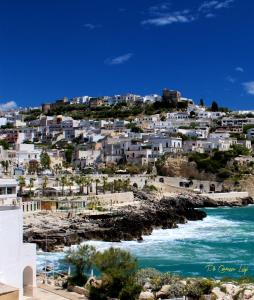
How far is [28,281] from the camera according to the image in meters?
16.0

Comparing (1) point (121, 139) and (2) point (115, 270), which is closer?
(2) point (115, 270)

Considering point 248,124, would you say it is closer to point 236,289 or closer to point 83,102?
point 83,102

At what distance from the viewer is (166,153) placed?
307 feet

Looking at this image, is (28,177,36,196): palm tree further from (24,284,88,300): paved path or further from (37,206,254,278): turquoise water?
(24,284,88,300): paved path

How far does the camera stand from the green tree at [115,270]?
54.3ft

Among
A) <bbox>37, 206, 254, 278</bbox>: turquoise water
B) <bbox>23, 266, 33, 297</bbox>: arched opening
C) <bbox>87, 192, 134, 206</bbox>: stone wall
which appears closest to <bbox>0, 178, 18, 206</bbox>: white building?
<bbox>23, 266, 33, 297</bbox>: arched opening

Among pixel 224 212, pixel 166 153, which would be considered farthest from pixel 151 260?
pixel 166 153

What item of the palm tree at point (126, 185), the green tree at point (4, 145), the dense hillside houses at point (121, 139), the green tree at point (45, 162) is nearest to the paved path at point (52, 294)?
the dense hillside houses at point (121, 139)

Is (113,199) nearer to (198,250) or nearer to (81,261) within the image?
(198,250)

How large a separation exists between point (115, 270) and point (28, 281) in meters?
2.63

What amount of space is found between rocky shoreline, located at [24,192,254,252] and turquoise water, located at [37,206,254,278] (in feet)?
3.73

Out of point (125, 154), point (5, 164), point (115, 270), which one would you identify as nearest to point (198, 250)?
point (115, 270)

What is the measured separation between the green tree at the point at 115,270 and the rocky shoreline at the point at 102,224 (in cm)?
1717

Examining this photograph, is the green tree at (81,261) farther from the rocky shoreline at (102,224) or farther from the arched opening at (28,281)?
the rocky shoreline at (102,224)
